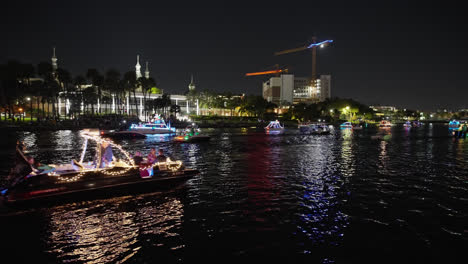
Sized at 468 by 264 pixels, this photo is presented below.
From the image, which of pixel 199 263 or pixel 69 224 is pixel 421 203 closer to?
pixel 199 263

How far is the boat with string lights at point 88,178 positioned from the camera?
12164 millimetres

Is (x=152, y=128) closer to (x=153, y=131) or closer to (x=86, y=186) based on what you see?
(x=153, y=131)

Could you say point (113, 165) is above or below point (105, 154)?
below

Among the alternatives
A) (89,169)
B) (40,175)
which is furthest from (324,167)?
(40,175)

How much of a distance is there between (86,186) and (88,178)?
1.22ft

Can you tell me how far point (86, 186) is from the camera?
535 inches

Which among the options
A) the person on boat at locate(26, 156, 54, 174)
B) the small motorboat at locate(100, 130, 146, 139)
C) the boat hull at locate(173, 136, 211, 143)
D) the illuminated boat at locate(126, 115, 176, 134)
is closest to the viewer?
the person on boat at locate(26, 156, 54, 174)

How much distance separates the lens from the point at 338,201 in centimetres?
1464

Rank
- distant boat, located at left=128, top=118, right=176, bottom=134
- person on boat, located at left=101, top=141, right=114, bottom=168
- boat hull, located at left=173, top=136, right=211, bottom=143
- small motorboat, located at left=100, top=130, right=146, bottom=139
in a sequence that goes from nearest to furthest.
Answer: person on boat, located at left=101, top=141, right=114, bottom=168 → boat hull, located at left=173, top=136, right=211, bottom=143 → small motorboat, located at left=100, top=130, right=146, bottom=139 → distant boat, located at left=128, top=118, right=176, bottom=134

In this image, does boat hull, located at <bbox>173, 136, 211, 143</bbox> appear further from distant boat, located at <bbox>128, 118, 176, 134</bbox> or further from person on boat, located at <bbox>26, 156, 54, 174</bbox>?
person on boat, located at <bbox>26, 156, 54, 174</bbox>

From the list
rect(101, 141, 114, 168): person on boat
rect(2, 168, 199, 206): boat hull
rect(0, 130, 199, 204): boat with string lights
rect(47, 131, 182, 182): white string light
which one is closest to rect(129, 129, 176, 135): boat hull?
rect(47, 131, 182, 182): white string light

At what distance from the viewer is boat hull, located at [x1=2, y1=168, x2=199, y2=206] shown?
12289mm

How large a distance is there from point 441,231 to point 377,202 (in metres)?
3.58

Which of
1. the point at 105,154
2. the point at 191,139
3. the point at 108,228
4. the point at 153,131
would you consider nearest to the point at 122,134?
the point at 153,131
